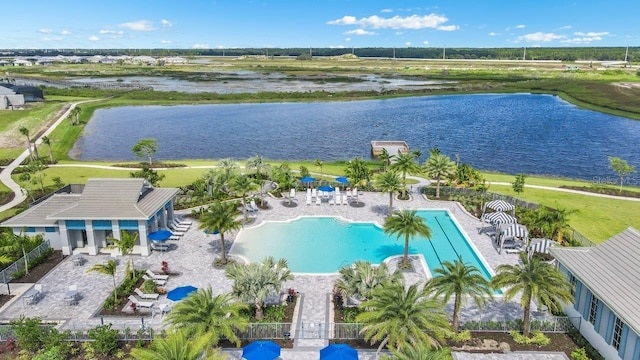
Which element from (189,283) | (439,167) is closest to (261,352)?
(189,283)

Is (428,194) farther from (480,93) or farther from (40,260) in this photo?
(480,93)

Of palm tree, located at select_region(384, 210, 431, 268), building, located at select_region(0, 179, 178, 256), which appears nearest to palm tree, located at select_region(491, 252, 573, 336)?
palm tree, located at select_region(384, 210, 431, 268)

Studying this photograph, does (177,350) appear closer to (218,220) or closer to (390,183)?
(218,220)

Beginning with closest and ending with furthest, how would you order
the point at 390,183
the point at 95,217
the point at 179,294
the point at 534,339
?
the point at 534,339 < the point at 179,294 < the point at 95,217 < the point at 390,183

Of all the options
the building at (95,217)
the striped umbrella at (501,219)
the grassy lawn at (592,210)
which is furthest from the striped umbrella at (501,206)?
the building at (95,217)

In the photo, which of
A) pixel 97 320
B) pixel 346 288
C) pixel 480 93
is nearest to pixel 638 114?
pixel 480 93

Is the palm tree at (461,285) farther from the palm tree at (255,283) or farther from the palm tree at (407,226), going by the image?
the palm tree at (255,283)
